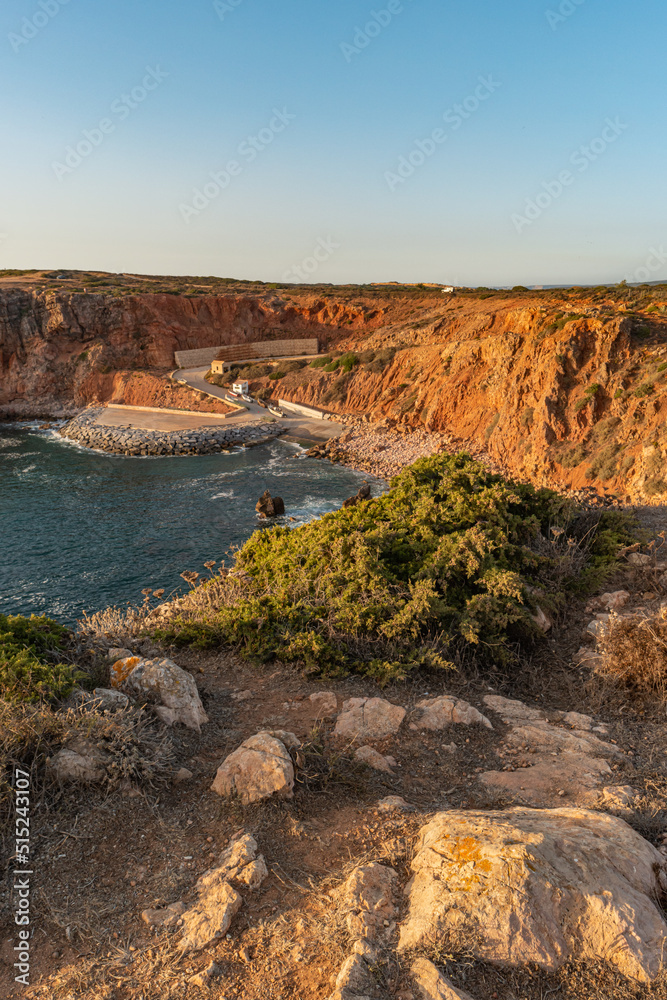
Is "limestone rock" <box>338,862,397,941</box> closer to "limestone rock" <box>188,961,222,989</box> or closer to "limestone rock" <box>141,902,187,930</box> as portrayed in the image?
"limestone rock" <box>188,961,222,989</box>

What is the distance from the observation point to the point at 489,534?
8.31 m

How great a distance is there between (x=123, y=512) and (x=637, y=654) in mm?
21337

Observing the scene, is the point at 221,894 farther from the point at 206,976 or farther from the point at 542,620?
the point at 542,620

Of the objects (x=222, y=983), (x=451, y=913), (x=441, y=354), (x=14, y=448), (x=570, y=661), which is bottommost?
(x=14, y=448)

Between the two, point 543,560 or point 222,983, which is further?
point 543,560

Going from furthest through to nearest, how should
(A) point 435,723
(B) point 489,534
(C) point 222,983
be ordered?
(B) point 489,534 < (A) point 435,723 < (C) point 222,983

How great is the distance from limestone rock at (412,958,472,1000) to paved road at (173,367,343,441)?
32.8 metres

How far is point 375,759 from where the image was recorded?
4809 mm

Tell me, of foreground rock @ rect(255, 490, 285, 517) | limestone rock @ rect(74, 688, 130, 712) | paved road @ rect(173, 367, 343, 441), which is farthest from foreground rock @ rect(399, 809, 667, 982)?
paved road @ rect(173, 367, 343, 441)

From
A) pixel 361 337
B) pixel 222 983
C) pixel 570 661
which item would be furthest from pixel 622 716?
pixel 361 337

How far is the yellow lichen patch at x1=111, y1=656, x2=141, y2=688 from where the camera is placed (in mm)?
5375

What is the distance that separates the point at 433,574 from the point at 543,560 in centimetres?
207

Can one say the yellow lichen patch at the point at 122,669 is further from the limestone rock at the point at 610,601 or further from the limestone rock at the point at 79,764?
the limestone rock at the point at 610,601

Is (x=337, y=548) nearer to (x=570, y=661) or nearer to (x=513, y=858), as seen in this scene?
(x=570, y=661)
